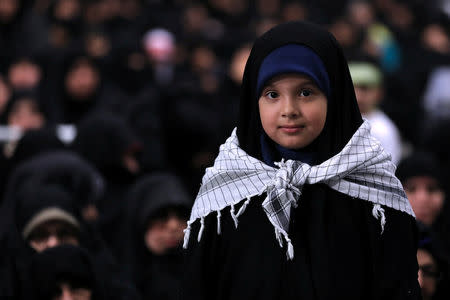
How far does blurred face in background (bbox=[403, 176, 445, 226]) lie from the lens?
543 cm

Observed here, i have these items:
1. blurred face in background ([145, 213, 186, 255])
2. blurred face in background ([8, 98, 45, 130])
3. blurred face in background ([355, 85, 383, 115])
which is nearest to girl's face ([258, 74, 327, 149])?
A: blurred face in background ([145, 213, 186, 255])

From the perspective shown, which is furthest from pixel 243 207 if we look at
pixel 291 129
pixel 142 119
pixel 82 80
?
pixel 82 80

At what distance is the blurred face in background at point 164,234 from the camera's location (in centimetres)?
575

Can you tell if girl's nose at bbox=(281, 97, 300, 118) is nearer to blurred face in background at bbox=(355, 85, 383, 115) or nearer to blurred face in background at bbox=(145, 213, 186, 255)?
blurred face in background at bbox=(145, 213, 186, 255)

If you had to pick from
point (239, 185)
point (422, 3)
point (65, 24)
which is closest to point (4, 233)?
point (239, 185)

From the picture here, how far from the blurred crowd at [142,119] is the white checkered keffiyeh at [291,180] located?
0.97 meters

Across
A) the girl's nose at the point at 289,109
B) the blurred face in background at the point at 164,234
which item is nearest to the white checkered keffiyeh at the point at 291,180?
the girl's nose at the point at 289,109

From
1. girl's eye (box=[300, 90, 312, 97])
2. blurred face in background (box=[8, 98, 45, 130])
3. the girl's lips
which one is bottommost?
the girl's lips

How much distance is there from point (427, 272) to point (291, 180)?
4.93ft

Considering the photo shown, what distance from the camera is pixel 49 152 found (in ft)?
21.1

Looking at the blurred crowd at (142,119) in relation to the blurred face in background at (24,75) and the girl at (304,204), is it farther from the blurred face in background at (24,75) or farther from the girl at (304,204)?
the girl at (304,204)

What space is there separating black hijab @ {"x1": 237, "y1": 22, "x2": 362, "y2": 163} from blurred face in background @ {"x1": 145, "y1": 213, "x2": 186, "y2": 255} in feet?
9.04

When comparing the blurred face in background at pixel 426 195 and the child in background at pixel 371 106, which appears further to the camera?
the child in background at pixel 371 106

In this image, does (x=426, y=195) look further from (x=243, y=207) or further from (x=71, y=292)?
(x=243, y=207)
